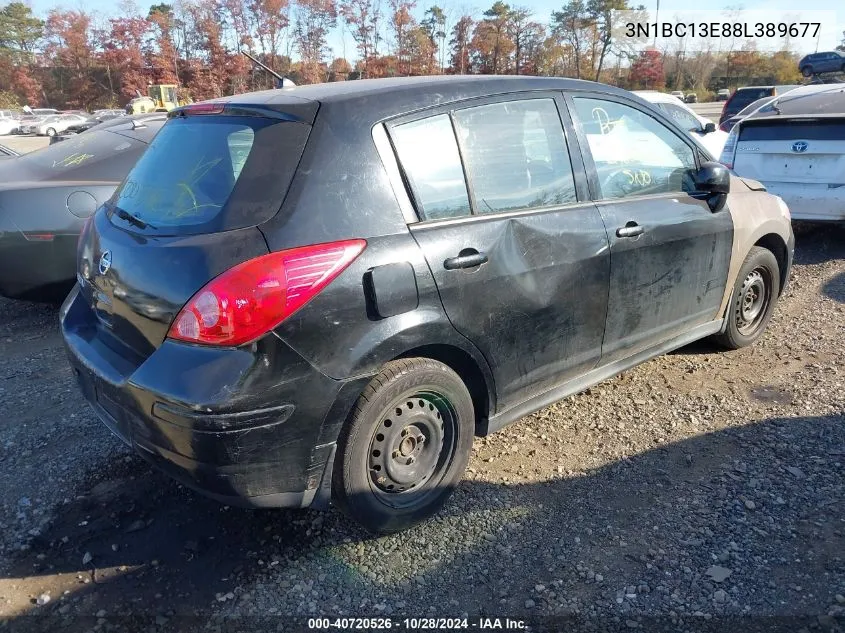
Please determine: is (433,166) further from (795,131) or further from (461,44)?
(461,44)

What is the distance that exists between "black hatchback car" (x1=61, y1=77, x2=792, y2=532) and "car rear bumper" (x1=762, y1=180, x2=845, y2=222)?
4102 millimetres

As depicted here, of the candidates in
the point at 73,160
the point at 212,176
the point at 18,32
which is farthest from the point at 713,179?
the point at 18,32

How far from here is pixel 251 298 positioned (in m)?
2.15

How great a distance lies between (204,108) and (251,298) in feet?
3.79

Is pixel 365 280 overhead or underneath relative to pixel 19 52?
overhead

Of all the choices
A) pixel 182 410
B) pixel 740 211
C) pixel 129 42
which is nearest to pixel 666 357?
pixel 740 211

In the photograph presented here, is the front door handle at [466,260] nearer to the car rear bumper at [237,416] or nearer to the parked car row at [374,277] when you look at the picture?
the parked car row at [374,277]

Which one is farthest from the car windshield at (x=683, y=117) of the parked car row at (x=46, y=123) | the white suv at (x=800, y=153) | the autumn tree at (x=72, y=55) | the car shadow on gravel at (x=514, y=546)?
the autumn tree at (x=72, y=55)

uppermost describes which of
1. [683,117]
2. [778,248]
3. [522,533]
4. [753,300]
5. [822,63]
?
[683,117]

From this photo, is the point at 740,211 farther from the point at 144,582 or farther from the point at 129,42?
the point at 129,42

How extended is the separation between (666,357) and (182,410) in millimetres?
3417

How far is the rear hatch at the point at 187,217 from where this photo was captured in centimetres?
225

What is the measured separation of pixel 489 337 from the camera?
2775mm

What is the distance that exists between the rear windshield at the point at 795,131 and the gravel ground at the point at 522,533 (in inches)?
154
